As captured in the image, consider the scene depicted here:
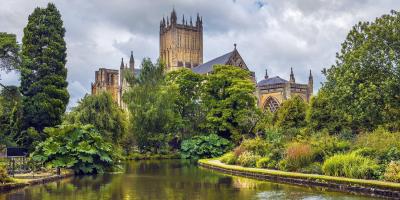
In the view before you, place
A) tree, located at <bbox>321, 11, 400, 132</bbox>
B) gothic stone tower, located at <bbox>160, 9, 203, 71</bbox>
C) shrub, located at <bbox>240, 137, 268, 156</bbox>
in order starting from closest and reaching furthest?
tree, located at <bbox>321, 11, 400, 132</bbox>
shrub, located at <bbox>240, 137, 268, 156</bbox>
gothic stone tower, located at <bbox>160, 9, 203, 71</bbox>

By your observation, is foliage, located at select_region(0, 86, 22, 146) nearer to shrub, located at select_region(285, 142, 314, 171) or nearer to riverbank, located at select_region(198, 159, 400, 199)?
riverbank, located at select_region(198, 159, 400, 199)

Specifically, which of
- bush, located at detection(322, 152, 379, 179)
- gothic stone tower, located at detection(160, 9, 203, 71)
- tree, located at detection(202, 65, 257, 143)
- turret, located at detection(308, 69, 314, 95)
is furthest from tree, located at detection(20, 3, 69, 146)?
gothic stone tower, located at detection(160, 9, 203, 71)

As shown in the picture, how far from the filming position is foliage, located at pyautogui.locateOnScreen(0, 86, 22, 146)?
1020 inches

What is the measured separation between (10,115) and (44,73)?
5.30 metres

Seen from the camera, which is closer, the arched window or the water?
the water

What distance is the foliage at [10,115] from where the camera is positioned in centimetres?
2591

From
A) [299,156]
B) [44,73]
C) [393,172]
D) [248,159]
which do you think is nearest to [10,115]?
[44,73]

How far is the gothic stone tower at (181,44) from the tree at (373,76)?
7888 centimetres

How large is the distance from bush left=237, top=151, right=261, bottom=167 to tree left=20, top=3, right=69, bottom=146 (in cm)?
1267

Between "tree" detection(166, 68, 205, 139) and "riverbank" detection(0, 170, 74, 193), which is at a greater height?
"tree" detection(166, 68, 205, 139)

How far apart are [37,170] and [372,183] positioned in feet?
52.5

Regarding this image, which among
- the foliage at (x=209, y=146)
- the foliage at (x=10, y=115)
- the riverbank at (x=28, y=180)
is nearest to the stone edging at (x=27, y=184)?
the riverbank at (x=28, y=180)

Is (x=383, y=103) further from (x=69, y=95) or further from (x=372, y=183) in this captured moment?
(x=69, y=95)

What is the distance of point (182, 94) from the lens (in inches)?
1900
